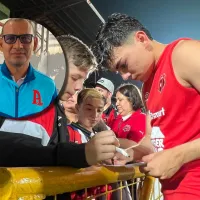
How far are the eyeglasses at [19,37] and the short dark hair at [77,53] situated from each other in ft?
1.08

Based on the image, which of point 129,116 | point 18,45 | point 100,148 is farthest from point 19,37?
point 129,116

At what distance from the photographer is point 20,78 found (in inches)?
32.2

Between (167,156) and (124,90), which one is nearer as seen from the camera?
(167,156)

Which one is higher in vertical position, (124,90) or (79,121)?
(124,90)

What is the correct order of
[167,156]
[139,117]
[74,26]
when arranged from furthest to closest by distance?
[74,26]
[139,117]
[167,156]

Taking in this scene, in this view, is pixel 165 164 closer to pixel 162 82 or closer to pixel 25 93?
pixel 162 82

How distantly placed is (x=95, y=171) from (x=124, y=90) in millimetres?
2143

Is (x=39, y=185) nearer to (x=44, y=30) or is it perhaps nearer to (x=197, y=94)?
(x=44, y=30)

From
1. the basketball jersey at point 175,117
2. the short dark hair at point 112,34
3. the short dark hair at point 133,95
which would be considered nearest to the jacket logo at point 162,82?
the basketball jersey at point 175,117

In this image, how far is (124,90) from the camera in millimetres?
2990

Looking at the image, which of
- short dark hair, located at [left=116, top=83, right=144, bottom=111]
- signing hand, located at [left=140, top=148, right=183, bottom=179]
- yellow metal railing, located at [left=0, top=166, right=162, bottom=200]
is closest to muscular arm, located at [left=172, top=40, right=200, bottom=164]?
signing hand, located at [left=140, top=148, right=183, bottom=179]

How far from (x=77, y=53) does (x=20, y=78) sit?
40 cm

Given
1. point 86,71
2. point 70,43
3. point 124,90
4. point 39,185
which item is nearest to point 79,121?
point 86,71

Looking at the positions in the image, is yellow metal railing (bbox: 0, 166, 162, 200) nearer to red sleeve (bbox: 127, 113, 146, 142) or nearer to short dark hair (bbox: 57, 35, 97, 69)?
short dark hair (bbox: 57, 35, 97, 69)
